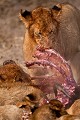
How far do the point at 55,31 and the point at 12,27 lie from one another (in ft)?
16.6

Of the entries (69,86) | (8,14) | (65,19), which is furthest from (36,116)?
(8,14)

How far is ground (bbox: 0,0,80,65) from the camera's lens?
10.7 metres

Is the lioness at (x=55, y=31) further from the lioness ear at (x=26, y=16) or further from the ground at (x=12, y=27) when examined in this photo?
the ground at (x=12, y=27)

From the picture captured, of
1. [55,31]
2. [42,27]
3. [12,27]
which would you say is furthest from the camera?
[12,27]

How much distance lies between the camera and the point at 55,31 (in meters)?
7.12

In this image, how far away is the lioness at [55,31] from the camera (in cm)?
691

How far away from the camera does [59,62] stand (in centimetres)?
654

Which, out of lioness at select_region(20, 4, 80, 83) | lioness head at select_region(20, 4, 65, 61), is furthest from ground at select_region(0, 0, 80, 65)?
lioness head at select_region(20, 4, 65, 61)

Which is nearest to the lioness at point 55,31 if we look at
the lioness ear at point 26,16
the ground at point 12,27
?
the lioness ear at point 26,16

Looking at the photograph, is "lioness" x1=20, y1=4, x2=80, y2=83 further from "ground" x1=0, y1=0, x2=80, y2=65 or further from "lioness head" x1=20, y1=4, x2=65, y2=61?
"ground" x1=0, y1=0, x2=80, y2=65

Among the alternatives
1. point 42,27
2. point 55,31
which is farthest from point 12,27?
point 42,27

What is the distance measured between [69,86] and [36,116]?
1.54 m

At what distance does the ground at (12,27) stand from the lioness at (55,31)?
6.94 ft

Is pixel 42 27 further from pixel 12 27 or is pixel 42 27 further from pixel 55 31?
pixel 12 27
